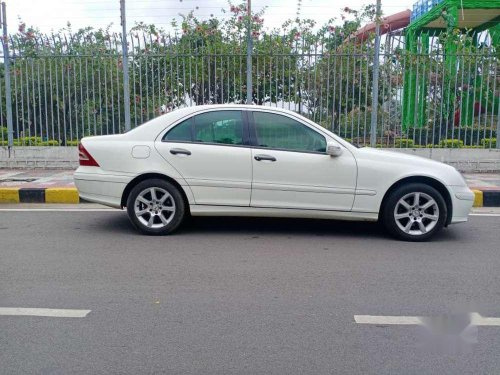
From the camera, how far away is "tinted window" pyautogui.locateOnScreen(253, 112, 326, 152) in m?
5.98

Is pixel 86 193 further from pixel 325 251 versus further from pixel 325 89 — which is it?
pixel 325 89

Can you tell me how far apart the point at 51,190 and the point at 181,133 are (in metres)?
3.19

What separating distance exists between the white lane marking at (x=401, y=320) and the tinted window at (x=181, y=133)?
3122mm

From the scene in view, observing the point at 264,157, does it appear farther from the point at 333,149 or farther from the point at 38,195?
the point at 38,195

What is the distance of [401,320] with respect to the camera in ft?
12.3

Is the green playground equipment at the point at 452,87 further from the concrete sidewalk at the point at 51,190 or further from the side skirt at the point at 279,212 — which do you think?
the side skirt at the point at 279,212

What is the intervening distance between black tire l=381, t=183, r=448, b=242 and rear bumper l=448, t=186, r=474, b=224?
0.12 meters

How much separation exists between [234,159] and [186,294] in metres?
2.09

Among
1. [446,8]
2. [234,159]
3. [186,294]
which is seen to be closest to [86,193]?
[234,159]

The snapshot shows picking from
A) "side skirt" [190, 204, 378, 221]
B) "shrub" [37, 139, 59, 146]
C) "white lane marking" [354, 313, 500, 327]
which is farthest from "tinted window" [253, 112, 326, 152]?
"shrub" [37, 139, 59, 146]

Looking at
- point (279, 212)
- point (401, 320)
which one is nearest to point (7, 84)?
point (279, 212)

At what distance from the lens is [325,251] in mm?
5566

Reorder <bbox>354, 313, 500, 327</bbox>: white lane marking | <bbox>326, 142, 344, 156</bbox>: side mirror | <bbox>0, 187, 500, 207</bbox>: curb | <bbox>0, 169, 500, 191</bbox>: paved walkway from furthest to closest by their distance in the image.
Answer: <bbox>0, 169, 500, 191</bbox>: paved walkway
<bbox>0, 187, 500, 207</bbox>: curb
<bbox>326, 142, 344, 156</bbox>: side mirror
<bbox>354, 313, 500, 327</bbox>: white lane marking

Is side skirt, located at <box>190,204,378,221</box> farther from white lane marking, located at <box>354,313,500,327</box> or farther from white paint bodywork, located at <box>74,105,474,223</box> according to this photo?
white lane marking, located at <box>354,313,500,327</box>
